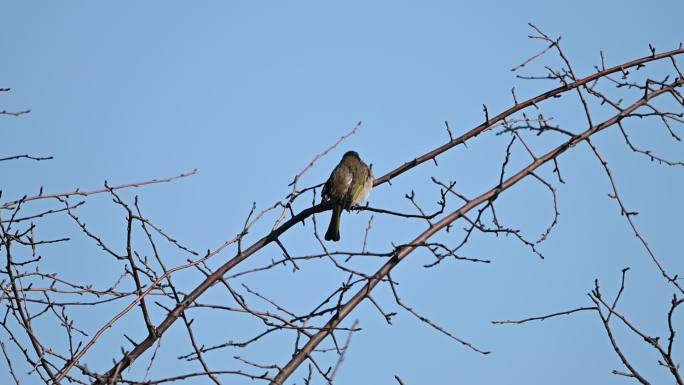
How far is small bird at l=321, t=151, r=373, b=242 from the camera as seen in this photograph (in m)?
9.05

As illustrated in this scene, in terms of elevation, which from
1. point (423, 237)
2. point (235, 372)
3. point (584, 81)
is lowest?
point (235, 372)

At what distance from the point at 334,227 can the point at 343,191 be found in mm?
402

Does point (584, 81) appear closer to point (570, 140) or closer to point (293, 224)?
point (570, 140)

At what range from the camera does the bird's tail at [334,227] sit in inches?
362

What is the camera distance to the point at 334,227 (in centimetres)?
921

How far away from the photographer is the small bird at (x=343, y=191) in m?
9.05

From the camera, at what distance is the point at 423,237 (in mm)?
4367

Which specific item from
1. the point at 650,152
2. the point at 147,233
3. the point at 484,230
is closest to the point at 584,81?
the point at 650,152

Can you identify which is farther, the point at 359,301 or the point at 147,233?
the point at 147,233

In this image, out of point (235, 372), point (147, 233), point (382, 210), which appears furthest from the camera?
point (382, 210)

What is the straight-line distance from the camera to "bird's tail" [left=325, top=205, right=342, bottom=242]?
9188mm

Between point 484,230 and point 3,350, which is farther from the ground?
point 484,230

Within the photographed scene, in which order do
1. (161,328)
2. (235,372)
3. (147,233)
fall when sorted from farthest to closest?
(147,233), (161,328), (235,372)

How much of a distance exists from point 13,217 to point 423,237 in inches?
95.4
